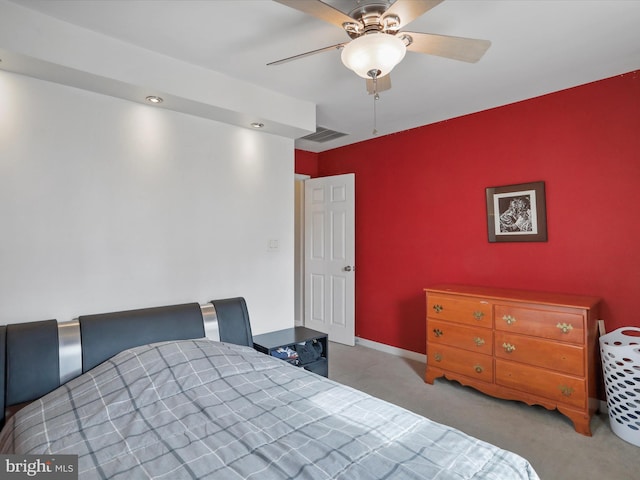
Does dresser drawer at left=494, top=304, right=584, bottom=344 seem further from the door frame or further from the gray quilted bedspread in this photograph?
the door frame

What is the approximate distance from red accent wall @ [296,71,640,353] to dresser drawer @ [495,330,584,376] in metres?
0.54

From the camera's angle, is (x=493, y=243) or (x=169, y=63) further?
(x=493, y=243)

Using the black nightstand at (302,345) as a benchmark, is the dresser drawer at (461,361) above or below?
below

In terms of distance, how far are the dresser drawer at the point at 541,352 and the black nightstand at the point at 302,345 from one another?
Result: 56.3 inches

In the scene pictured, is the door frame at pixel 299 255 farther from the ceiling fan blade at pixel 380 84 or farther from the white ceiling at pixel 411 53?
the ceiling fan blade at pixel 380 84

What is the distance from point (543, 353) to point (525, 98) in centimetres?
214

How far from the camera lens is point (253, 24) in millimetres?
1953

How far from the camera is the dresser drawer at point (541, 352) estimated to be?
92.2 inches

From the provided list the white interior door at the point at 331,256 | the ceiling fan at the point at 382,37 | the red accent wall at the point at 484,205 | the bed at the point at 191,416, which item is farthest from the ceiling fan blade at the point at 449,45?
the white interior door at the point at 331,256

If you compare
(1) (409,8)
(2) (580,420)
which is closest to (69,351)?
(1) (409,8)

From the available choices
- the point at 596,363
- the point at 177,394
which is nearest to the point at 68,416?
the point at 177,394

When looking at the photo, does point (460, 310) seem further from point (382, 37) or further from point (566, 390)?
point (382, 37)

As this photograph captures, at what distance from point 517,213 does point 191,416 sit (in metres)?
2.98

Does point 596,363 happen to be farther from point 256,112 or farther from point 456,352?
point 256,112
